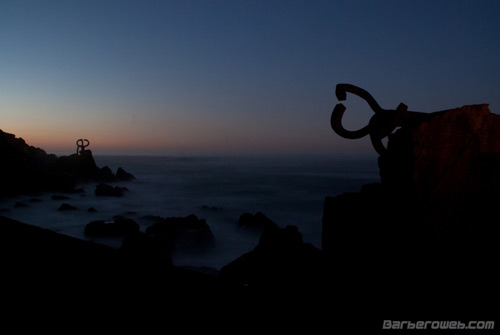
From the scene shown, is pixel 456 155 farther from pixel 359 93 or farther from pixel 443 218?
pixel 359 93

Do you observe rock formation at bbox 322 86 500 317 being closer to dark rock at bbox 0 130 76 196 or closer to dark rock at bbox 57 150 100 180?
dark rock at bbox 0 130 76 196

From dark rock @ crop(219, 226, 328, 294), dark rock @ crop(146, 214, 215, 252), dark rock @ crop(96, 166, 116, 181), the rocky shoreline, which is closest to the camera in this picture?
the rocky shoreline

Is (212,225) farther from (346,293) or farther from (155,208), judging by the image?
(346,293)

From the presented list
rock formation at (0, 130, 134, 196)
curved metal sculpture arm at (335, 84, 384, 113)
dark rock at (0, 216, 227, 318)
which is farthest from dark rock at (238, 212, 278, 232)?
rock formation at (0, 130, 134, 196)

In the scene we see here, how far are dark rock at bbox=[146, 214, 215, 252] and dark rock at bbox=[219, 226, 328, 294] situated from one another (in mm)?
5848

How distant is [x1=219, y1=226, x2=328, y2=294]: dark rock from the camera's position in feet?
A: 11.9

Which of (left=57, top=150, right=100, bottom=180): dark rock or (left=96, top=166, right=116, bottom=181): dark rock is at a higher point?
(left=57, top=150, right=100, bottom=180): dark rock

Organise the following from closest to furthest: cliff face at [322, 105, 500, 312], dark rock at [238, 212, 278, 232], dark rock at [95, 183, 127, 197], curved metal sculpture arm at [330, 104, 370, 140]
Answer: cliff face at [322, 105, 500, 312], curved metal sculpture arm at [330, 104, 370, 140], dark rock at [238, 212, 278, 232], dark rock at [95, 183, 127, 197]

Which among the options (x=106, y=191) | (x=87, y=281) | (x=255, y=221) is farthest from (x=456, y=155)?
(x=106, y=191)

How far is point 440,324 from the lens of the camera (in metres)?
2.33

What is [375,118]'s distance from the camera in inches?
117

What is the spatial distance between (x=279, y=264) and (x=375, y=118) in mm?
2567

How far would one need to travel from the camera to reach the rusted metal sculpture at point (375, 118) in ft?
9.52

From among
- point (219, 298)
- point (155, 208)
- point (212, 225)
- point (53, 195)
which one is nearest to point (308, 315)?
point (219, 298)
